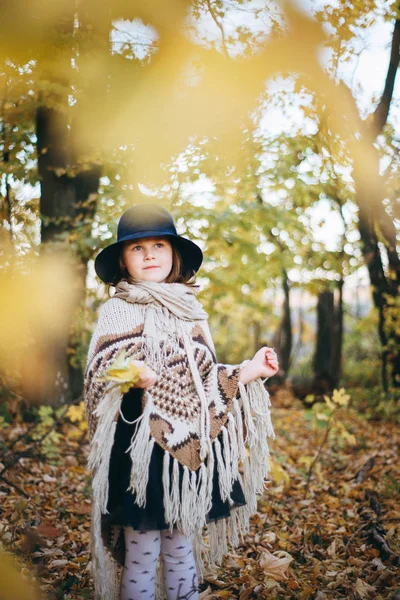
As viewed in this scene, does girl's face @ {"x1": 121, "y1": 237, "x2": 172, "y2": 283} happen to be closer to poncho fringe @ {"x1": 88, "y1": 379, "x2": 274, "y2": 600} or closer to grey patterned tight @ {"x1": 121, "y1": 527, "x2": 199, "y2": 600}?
poncho fringe @ {"x1": 88, "y1": 379, "x2": 274, "y2": 600}

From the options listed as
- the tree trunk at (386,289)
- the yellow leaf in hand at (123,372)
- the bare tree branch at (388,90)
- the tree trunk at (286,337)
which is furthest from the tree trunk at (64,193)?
the tree trunk at (286,337)

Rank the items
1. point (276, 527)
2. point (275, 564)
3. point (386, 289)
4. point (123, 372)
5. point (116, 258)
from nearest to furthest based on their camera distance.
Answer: point (123, 372), point (116, 258), point (275, 564), point (276, 527), point (386, 289)

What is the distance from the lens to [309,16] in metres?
3.18

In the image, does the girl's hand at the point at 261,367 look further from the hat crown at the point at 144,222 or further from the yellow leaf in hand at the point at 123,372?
the hat crown at the point at 144,222

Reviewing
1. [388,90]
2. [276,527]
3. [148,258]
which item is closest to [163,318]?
[148,258]

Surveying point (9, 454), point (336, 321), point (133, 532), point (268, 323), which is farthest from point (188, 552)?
point (268, 323)

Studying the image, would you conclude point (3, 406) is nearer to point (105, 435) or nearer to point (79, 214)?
point (79, 214)

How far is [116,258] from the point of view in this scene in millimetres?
2432

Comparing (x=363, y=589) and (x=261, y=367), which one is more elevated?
(x=261, y=367)

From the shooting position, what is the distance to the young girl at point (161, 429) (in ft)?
6.68

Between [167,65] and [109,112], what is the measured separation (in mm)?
595

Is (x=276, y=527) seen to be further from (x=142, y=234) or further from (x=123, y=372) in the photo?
(x=142, y=234)

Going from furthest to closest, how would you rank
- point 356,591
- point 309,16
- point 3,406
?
point 3,406, point 309,16, point 356,591

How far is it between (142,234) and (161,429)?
34.6 inches
